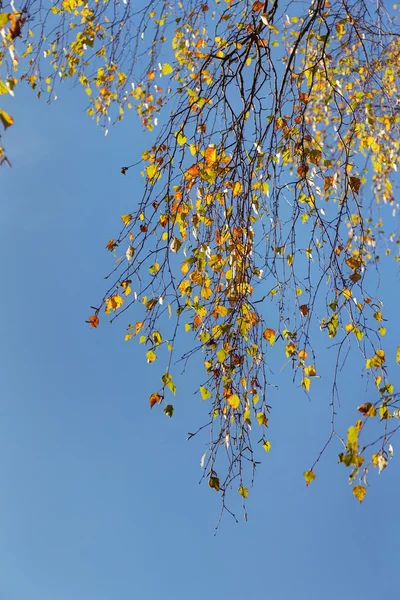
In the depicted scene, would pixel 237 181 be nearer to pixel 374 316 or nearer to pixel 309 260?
pixel 309 260

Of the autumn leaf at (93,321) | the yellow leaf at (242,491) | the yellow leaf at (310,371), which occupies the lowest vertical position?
the yellow leaf at (242,491)

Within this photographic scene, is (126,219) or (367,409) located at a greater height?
(126,219)

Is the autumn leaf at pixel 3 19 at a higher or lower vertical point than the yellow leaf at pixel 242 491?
higher

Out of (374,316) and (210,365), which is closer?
(210,365)

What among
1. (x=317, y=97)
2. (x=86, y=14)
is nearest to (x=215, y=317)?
(x=86, y=14)

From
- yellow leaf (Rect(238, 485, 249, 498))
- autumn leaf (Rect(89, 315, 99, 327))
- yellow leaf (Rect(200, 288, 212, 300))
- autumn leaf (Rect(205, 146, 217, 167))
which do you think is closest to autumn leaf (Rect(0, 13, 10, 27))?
autumn leaf (Rect(205, 146, 217, 167))

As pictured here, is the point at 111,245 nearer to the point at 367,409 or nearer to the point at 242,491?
the point at 242,491

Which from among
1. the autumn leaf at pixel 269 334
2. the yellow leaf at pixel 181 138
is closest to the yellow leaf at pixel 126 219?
the yellow leaf at pixel 181 138

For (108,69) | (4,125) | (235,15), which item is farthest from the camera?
(108,69)

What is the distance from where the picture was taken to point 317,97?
23.4 feet

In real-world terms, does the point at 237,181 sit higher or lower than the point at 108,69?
lower

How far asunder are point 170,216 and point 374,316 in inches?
47.7

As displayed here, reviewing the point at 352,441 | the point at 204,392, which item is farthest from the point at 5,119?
the point at 204,392

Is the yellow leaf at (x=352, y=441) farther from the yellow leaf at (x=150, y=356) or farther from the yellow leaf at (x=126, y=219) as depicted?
the yellow leaf at (x=126, y=219)
